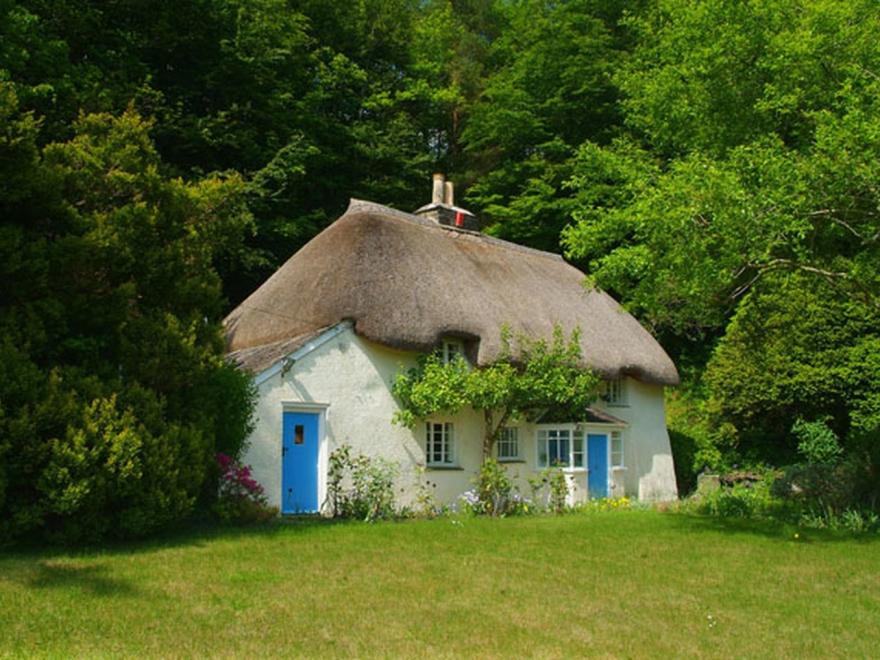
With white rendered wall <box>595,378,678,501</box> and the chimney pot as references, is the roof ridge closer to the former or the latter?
the chimney pot

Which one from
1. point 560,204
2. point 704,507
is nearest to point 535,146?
point 560,204

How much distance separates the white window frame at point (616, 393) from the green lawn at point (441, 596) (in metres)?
9.70

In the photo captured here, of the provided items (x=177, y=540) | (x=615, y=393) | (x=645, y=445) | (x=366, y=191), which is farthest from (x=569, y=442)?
(x=366, y=191)

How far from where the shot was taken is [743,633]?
25.1ft

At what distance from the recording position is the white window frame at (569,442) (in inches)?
763

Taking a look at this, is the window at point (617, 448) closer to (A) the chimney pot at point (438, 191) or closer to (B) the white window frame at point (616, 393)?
(B) the white window frame at point (616, 393)

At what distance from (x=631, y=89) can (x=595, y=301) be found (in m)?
5.98

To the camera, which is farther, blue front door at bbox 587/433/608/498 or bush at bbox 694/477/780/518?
blue front door at bbox 587/433/608/498

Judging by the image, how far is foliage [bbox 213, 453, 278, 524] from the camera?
1359cm

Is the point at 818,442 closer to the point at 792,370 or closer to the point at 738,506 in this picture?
the point at 792,370

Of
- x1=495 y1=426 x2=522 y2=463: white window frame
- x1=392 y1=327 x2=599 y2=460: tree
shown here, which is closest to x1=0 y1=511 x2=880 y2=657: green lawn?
x1=392 y1=327 x2=599 y2=460: tree

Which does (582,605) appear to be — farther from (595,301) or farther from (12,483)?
(595,301)

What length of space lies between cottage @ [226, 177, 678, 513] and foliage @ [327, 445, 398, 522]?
236mm

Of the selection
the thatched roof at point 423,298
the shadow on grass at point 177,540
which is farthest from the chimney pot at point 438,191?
the shadow on grass at point 177,540
